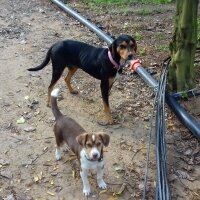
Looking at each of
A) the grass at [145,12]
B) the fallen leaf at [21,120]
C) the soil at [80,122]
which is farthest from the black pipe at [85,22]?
the fallen leaf at [21,120]

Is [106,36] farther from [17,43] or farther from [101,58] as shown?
[101,58]

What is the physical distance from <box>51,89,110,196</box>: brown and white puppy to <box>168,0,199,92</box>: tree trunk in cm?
200

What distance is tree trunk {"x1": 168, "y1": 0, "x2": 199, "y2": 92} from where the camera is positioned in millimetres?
5555

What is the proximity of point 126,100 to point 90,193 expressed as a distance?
2072mm

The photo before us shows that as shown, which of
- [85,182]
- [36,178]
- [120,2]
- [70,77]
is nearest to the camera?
[85,182]

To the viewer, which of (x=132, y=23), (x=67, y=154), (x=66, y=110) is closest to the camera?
(x=67, y=154)

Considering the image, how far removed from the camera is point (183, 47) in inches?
225

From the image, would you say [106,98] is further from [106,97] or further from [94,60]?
[94,60]

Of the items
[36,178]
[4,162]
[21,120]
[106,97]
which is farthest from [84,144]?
[21,120]

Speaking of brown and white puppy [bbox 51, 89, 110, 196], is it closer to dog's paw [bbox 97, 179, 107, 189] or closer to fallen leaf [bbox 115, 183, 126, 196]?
dog's paw [bbox 97, 179, 107, 189]

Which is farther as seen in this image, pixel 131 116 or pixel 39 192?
pixel 131 116

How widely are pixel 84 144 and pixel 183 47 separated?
2.48 meters

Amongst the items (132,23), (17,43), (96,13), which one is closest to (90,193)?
(17,43)

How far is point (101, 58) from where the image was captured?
17.8 ft
